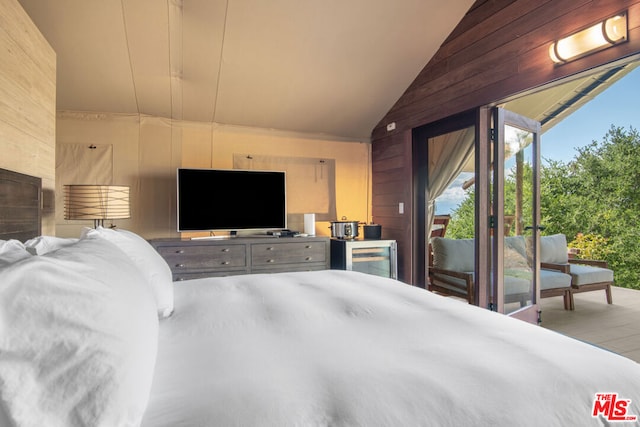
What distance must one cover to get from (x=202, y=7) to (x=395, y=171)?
2.50m

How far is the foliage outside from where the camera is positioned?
180 inches

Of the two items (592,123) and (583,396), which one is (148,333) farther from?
(592,123)

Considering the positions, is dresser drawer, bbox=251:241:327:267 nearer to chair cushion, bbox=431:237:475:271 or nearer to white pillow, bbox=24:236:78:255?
chair cushion, bbox=431:237:475:271

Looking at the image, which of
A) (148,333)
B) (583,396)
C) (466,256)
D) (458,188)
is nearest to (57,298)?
(148,333)

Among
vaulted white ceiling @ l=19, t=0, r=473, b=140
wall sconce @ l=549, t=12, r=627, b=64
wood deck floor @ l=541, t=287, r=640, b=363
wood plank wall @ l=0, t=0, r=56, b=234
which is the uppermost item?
vaulted white ceiling @ l=19, t=0, r=473, b=140

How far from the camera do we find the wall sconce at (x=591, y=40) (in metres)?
1.96

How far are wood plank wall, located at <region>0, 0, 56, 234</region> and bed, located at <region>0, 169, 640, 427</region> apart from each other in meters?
0.78

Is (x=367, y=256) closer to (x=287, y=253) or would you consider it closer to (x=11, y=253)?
Result: (x=287, y=253)

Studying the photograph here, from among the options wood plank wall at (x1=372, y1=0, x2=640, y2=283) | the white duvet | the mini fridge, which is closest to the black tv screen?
the mini fridge

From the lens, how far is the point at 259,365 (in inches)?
33.8

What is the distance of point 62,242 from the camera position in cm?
125

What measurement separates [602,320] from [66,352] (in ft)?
13.8

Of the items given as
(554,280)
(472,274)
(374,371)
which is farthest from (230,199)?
(554,280)

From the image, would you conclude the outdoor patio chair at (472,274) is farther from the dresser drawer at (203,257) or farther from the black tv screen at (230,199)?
the dresser drawer at (203,257)
